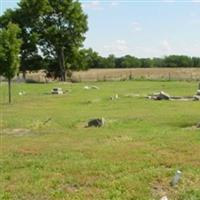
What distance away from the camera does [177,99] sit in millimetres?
37656

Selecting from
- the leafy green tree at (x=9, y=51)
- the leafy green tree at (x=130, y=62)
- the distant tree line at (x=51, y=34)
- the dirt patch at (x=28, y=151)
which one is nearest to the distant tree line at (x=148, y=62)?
the leafy green tree at (x=130, y=62)

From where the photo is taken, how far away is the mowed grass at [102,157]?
11.6 metres

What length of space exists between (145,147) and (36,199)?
19.5 ft

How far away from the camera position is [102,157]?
14969mm

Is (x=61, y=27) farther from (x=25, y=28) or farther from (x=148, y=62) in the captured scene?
(x=148, y=62)

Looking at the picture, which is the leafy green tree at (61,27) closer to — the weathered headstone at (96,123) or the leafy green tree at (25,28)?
the leafy green tree at (25,28)

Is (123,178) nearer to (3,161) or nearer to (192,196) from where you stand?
(192,196)

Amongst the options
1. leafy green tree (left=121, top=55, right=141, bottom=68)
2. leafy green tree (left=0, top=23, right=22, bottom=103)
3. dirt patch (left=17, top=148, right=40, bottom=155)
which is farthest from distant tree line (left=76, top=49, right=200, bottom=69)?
dirt patch (left=17, top=148, right=40, bottom=155)

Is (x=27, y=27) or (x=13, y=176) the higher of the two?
(x=27, y=27)

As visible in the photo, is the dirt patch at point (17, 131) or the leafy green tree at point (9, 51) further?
the leafy green tree at point (9, 51)

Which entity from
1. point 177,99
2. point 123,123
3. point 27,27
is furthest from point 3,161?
point 27,27

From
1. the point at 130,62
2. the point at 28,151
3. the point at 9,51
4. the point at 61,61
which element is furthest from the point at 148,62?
the point at 28,151

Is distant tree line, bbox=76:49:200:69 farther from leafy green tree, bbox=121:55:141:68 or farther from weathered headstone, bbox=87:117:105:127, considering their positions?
weathered headstone, bbox=87:117:105:127

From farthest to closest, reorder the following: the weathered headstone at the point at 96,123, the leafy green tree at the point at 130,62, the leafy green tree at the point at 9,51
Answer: the leafy green tree at the point at 130,62 < the leafy green tree at the point at 9,51 < the weathered headstone at the point at 96,123
